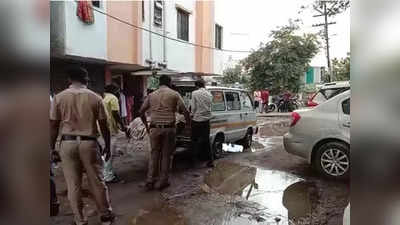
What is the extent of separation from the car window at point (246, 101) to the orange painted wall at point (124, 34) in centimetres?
386

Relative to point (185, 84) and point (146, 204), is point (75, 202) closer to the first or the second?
point (146, 204)

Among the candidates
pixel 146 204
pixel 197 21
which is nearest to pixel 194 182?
pixel 146 204

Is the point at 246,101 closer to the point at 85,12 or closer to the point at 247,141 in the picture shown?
the point at 247,141

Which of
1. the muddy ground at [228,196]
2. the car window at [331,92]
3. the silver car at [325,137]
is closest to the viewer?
the muddy ground at [228,196]

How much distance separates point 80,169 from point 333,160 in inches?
148

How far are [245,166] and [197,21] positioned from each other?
9.79m

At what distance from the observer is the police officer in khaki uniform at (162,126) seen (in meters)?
5.21

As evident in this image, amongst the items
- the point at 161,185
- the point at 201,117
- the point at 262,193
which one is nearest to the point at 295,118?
the point at 262,193

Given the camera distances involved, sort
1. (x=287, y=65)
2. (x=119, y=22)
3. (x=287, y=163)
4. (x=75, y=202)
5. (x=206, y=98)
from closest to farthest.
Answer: (x=75, y=202) < (x=206, y=98) < (x=287, y=163) < (x=119, y=22) < (x=287, y=65)

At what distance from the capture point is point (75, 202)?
3.60 m

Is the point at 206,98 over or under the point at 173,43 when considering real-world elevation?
under

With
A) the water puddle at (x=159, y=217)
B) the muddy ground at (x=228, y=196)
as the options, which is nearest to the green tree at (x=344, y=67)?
the muddy ground at (x=228, y=196)

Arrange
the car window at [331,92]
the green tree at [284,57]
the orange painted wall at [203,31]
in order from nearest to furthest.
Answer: the car window at [331,92] < the orange painted wall at [203,31] < the green tree at [284,57]

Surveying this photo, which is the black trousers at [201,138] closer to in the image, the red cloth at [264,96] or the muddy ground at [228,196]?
the muddy ground at [228,196]
